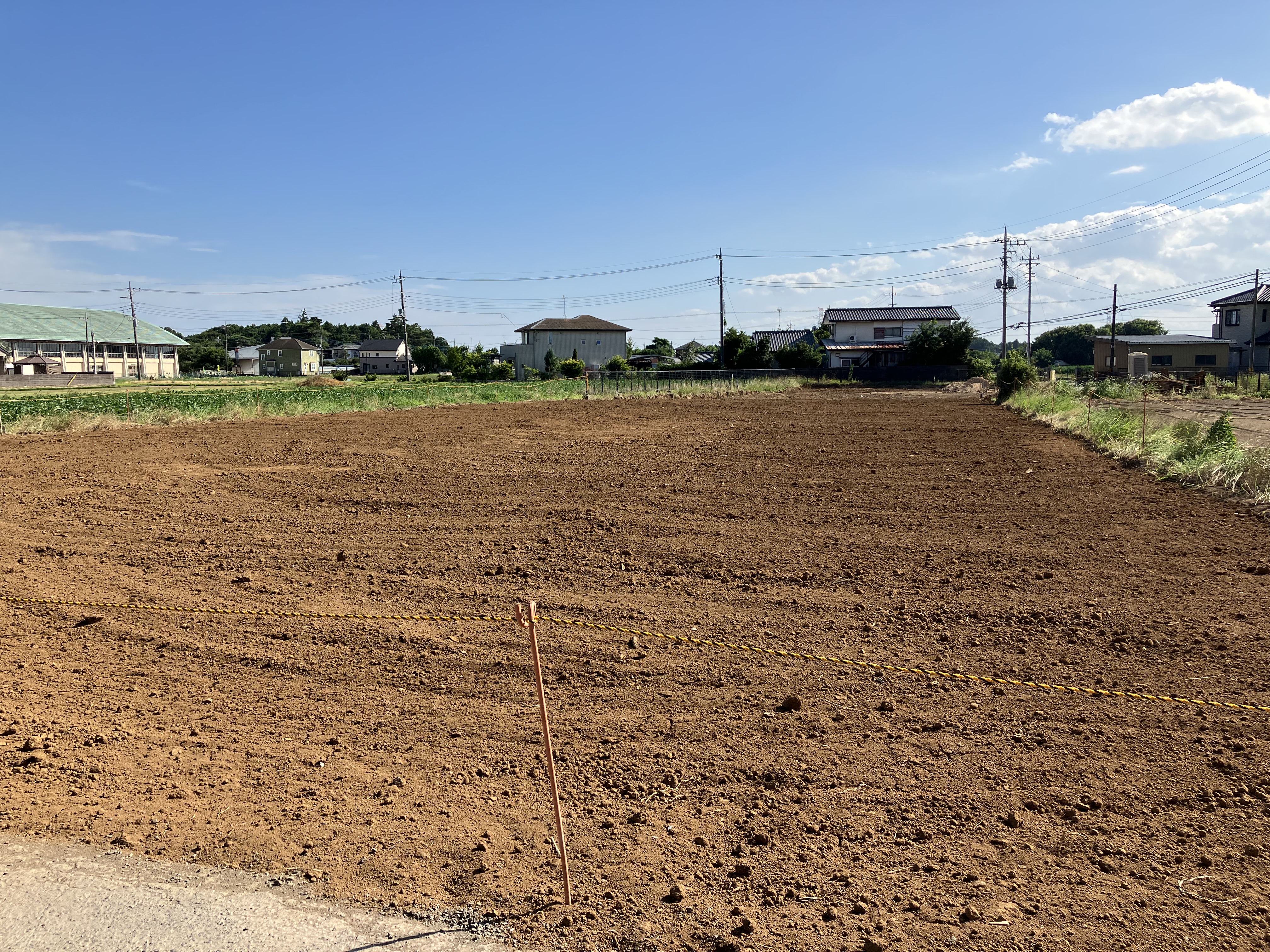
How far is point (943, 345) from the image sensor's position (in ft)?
197

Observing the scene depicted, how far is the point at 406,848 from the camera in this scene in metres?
3.49

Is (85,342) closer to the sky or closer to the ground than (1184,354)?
closer to the sky

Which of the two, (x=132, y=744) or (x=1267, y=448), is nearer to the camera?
(x=132, y=744)

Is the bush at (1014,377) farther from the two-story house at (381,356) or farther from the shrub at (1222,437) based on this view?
the two-story house at (381,356)

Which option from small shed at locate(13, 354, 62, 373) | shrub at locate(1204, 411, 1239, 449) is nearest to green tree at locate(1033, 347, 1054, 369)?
shrub at locate(1204, 411, 1239, 449)

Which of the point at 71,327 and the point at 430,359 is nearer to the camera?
the point at 71,327

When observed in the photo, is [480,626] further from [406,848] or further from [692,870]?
[692,870]

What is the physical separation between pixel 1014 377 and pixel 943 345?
2659 cm

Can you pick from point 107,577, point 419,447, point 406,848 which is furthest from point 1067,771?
point 419,447

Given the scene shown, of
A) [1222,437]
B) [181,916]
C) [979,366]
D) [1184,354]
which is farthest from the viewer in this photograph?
[979,366]

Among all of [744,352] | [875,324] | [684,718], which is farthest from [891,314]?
[684,718]

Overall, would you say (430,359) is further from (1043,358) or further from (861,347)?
(1043,358)

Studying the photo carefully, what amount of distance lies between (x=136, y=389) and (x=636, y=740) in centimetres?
5367

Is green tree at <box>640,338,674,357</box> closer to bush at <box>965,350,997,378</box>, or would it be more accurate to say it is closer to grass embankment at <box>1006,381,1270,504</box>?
bush at <box>965,350,997,378</box>
